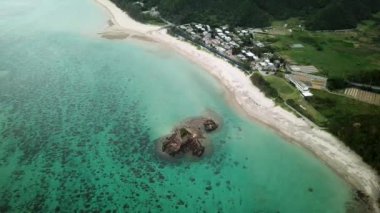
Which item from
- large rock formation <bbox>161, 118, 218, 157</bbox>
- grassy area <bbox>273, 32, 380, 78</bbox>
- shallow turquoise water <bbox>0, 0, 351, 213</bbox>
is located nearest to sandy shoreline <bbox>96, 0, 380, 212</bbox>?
shallow turquoise water <bbox>0, 0, 351, 213</bbox>

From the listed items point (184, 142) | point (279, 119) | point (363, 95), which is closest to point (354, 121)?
point (279, 119)

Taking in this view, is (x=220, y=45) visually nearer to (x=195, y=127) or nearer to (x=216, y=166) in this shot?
(x=195, y=127)

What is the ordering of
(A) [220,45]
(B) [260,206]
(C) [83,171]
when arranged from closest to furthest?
(B) [260,206]
(C) [83,171]
(A) [220,45]

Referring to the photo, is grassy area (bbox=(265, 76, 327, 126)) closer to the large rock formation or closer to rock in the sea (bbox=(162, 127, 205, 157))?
the large rock formation

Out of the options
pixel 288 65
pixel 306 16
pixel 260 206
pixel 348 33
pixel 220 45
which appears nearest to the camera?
pixel 260 206

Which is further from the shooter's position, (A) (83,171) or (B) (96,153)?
(B) (96,153)

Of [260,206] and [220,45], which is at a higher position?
[220,45]

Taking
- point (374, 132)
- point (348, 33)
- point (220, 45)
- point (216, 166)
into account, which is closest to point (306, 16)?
point (348, 33)
